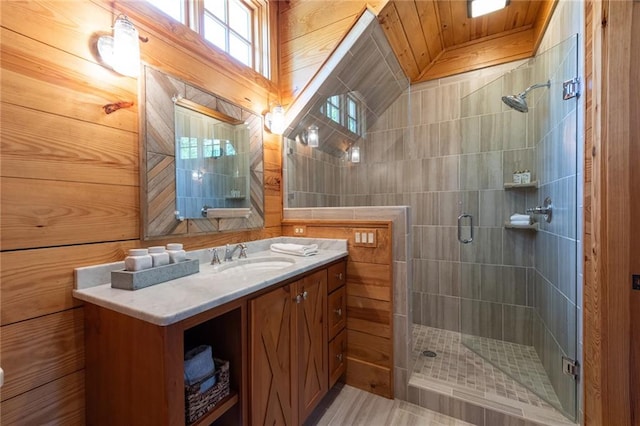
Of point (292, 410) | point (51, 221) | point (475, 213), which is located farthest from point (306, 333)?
point (475, 213)

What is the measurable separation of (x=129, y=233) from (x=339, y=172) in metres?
1.82

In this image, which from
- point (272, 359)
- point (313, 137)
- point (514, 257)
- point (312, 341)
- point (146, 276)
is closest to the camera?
point (146, 276)

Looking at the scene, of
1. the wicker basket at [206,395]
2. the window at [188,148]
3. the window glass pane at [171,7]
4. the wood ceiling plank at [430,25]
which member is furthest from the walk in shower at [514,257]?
the window glass pane at [171,7]

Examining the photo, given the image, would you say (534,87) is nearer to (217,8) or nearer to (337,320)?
(337,320)

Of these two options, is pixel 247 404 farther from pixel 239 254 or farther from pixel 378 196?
pixel 378 196

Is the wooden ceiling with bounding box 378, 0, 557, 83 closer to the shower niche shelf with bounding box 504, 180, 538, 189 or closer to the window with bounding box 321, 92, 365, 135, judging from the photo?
the window with bounding box 321, 92, 365, 135

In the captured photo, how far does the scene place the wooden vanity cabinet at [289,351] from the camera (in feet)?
3.88

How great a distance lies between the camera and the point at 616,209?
3.85 ft

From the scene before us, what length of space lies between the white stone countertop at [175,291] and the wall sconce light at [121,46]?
91cm

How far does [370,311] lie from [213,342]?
1.09m

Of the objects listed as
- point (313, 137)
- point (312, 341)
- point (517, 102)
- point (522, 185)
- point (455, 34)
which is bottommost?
point (312, 341)

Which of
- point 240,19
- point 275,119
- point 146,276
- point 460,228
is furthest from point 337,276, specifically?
point 240,19

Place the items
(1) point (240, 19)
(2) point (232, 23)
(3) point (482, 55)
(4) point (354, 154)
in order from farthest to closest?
(4) point (354, 154) → (3) point (482, 55) → (1) point (240, 19) → (2) point (232, 23)

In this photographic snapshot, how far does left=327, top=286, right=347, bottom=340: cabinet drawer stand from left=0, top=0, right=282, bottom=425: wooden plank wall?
1.17 meters
